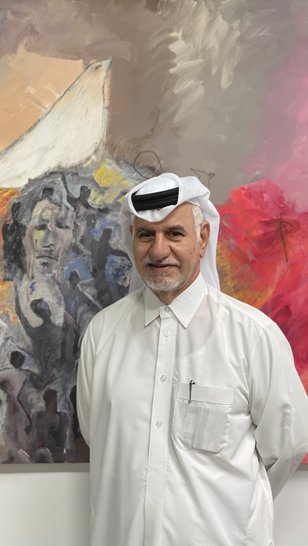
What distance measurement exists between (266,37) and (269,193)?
47 centimetres

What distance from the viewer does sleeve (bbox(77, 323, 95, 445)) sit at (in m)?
1.51

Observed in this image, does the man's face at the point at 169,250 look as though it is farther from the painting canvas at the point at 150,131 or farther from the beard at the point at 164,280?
the painting canvas at the point at 150,131

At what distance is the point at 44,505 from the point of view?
5.69 feet

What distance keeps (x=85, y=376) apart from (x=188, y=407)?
1.08 ft

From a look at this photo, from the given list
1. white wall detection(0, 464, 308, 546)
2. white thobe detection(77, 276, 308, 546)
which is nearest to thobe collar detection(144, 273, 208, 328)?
white thobe detection(77, 276, 308, 546)

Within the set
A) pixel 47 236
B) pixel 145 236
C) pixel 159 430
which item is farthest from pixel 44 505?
pixel 145 236

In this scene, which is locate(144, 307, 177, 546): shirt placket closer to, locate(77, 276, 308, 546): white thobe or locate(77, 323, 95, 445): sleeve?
locate(77, 276, 308, 546): white thobe

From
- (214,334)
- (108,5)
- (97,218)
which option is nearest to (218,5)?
(108,5)

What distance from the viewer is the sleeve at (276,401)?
1.33m

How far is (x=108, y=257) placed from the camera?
167cm

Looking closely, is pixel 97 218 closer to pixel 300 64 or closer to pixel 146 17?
pixel 146 17

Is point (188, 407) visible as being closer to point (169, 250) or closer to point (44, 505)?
point (169, 250)

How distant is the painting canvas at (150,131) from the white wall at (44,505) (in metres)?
0.14

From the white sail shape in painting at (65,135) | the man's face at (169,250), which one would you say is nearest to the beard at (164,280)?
the man's face at (169,250)
